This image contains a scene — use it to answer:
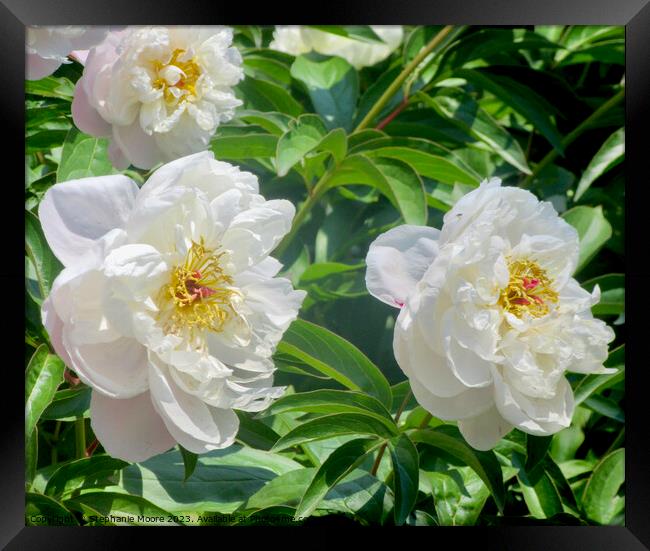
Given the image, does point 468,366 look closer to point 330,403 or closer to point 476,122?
point 330,403

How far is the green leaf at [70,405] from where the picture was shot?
1.05 meters

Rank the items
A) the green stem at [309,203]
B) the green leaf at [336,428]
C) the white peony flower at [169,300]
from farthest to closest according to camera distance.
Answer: the green stem at [309,203] → the green leaf at [336,428] → the white peony flower at [169,300]

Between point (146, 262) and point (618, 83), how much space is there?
2.28 feet

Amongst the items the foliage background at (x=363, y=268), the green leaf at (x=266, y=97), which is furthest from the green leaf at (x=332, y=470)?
the green leaf at (x=266, y=97)

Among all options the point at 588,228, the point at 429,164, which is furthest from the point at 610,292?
the point at 429,164

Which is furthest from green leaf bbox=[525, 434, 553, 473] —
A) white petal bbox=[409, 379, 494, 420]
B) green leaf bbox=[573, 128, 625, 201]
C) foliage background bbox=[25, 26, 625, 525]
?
green leaf bbox=[573, 128, 625, 201]

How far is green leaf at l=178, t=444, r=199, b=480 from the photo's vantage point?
1073 millimetres

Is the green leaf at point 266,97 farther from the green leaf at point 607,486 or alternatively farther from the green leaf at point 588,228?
the green leaf at point 607,486

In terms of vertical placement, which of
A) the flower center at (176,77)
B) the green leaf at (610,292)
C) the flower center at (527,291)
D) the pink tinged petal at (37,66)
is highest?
the flower center at (176,77)

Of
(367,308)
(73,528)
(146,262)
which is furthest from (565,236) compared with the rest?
(73,528)

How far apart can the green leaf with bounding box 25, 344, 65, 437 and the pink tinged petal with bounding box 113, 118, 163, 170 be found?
250 millimetres

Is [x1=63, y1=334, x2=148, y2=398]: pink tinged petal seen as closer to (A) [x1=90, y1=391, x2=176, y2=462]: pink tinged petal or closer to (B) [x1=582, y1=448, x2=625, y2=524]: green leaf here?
(A) [x1=90, y1=391, x2=176, y2=462]: pink tinged petal

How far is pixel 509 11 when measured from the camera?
1.15 meters

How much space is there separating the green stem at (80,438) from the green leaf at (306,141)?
0.40 metres
